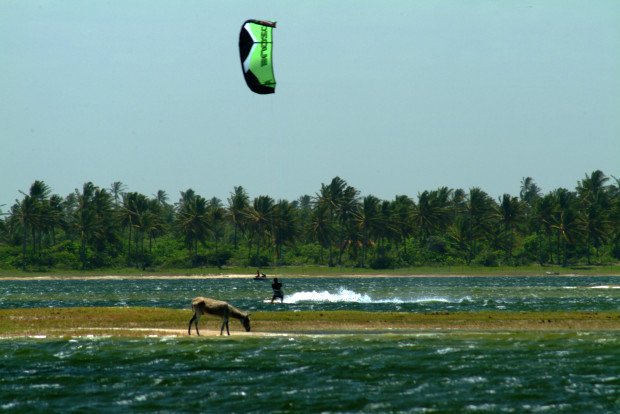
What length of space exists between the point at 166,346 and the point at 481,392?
1432 cm

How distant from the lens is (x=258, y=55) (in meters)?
44.5

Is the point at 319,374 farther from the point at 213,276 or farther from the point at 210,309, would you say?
the point at 213,276

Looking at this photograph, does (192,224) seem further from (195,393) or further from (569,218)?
(195,393)

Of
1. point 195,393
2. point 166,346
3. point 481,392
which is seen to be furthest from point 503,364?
point 166,346

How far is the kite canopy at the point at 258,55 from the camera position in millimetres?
44281

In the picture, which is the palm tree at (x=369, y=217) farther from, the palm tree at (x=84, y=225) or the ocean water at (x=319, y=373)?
the ocean water at (x=319, y=373)

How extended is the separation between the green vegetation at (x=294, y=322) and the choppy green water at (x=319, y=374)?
Answer: 11.7 feet

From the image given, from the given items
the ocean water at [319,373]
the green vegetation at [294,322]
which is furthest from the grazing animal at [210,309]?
the green vegetation at [294,322]

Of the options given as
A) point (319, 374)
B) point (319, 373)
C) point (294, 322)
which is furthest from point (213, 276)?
point (319, 374)

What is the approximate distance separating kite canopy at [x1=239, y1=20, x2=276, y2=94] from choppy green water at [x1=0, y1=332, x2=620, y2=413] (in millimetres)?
10887

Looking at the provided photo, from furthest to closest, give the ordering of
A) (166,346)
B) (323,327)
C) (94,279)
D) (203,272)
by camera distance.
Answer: (203,272) → (94,279) → (323,327) → (166,346)

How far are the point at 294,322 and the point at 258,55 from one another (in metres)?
12.1

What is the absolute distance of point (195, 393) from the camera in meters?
27.8

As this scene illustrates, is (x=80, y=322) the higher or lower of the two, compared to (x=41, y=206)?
lower
